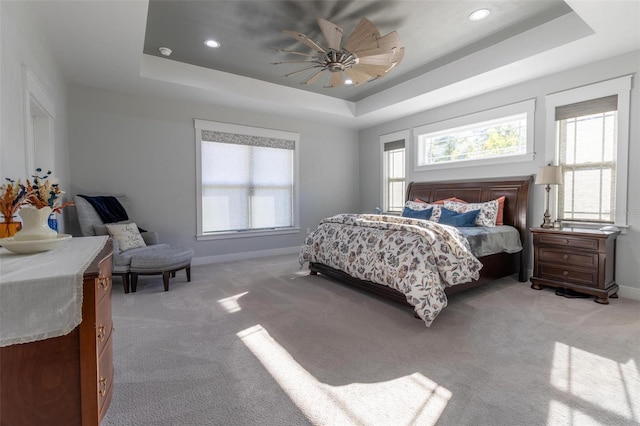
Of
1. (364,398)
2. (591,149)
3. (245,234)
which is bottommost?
(364,398)

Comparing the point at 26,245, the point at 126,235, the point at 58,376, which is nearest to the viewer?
the point at 58,376

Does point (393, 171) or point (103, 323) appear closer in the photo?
point (103, 323)

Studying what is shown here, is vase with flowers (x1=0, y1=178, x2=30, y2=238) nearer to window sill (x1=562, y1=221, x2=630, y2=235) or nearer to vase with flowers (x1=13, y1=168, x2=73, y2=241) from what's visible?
vase with flowers (x1=13, y1=168, x2=73, y2=241)

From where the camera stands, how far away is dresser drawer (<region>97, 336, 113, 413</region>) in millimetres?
1264

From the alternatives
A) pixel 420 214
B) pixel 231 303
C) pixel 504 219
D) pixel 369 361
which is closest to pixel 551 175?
pixel 504 219

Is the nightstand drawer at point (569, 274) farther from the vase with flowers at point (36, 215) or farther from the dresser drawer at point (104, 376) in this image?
the vase with flowers at point (36, 215)

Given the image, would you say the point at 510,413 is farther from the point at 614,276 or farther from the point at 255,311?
the point at 614,276

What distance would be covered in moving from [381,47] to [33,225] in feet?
9.68

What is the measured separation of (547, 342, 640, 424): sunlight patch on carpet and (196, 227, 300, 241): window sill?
4.37m

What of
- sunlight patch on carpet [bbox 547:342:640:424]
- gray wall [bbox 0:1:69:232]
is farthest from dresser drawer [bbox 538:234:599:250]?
gray wall [bbox 0:1:69:232]

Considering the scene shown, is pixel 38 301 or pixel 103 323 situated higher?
pixel 38 301

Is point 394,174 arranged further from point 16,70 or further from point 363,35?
point 16,70

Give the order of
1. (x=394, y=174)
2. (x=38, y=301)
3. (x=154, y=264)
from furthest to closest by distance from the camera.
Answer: (x=394, y=174), (x=154, y=264), (x=38, y=301)

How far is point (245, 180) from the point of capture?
17.6ft
